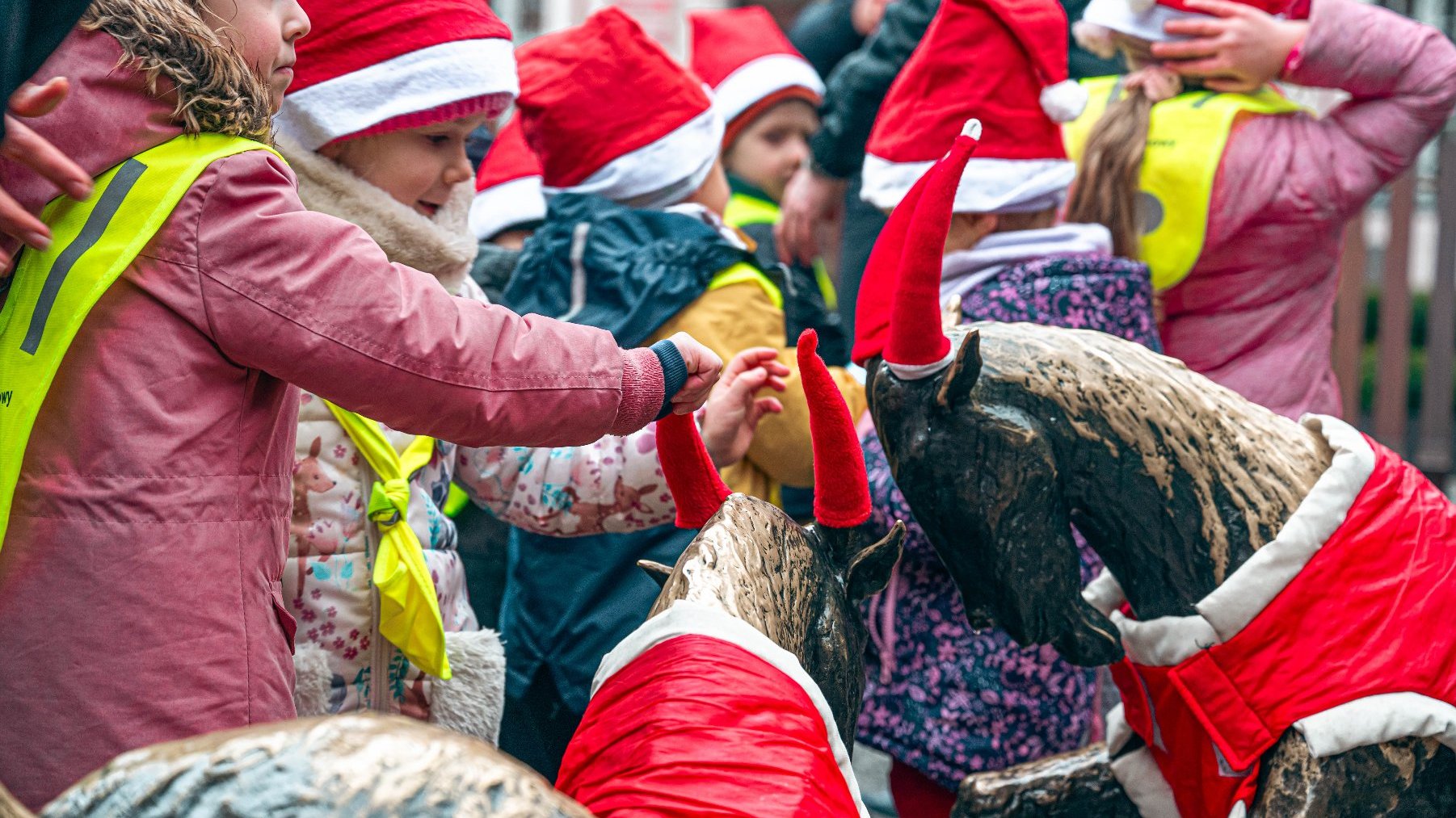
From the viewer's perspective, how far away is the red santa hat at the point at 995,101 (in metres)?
2.52

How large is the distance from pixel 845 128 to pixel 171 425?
2599mm

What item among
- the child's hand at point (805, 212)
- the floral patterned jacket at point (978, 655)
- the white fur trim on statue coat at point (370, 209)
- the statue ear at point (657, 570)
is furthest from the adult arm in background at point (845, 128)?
the statue ear at point (657, 570)

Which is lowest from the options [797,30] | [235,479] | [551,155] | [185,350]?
[797,30]

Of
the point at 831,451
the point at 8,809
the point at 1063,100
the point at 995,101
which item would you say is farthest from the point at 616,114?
the point at 8,809

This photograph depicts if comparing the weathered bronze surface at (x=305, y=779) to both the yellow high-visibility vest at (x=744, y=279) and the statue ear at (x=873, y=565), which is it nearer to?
the statue ear at (x=873, y=565)

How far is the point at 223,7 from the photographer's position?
5.22 feet

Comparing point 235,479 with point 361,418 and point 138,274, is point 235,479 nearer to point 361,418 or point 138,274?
point 138,274

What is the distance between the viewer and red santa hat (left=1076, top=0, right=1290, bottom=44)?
289 cm

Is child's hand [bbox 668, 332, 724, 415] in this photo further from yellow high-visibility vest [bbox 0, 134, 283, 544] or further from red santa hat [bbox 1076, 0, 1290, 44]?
red santa hat [bbox 1076, 0, 1290, 44]

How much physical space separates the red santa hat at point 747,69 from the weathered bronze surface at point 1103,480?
261 cm

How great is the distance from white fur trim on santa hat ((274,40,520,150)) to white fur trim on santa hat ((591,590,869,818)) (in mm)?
1045

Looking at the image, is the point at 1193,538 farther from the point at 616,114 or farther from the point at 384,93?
the point at 616,114

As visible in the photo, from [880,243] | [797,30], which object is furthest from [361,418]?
[797,30]

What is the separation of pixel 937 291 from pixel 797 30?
3671 mm
